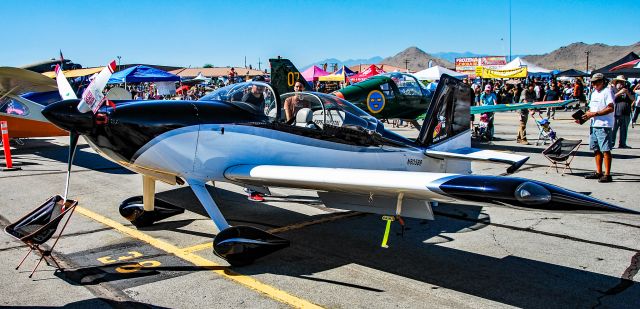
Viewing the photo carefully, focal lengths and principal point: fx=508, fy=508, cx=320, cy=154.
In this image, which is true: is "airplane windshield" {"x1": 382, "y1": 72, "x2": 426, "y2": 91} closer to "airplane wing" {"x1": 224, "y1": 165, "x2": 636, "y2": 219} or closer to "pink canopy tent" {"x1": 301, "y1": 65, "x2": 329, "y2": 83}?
"airplane wing" {"x1": 224, "y1": 165, "x2": 636, "y2": 219}

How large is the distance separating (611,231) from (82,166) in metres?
10.3

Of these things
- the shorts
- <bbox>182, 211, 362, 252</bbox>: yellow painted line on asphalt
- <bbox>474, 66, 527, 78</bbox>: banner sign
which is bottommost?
<bbox>182, 211, 362, 252</bbox>: yellow painted line on asphalt

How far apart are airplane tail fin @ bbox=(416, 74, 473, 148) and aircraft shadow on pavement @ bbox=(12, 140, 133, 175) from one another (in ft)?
21.1

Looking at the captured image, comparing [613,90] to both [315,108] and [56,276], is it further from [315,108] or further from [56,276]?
[56,276]

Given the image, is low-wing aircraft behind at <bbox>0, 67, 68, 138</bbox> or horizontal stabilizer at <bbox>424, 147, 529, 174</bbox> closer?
horizontal stabilizer at <bbox>424, 147, 529, 174</bbox>

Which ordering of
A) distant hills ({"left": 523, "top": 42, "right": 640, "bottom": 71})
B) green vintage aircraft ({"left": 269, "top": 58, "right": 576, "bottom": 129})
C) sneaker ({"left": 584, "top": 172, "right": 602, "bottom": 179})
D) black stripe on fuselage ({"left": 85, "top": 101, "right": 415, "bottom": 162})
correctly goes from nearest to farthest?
black stripe on fuselage ({"left": 85, "top": 101, "right": 415, "bottom": 162}) < sneaker ({"left": 584, "top": 172, "right": 602, "bottom": 179}) < green vintage aircraft ({"left": 269, "top": 58, "right": 576, "bottom": 129}) < distant hills ({"left": 523, "top": 42, "right": 640, "bottom": 71})

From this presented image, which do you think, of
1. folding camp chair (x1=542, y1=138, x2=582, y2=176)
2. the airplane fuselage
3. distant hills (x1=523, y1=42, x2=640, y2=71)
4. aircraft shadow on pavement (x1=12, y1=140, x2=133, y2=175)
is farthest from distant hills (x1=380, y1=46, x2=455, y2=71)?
the airplane fuselage

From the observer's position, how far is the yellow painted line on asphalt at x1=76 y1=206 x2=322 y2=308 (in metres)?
4.27

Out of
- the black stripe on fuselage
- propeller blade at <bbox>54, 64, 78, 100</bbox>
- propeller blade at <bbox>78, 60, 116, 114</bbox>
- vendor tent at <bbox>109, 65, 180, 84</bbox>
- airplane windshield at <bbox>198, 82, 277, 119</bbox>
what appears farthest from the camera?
vendor tent at <bbox>109, 65, 180, 84</bbox>

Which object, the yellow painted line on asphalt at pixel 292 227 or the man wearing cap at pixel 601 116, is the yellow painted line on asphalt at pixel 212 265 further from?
the man wearing cap at pixel 601 116

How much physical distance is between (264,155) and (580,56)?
146 meters

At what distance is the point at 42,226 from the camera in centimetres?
494

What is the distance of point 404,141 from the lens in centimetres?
706

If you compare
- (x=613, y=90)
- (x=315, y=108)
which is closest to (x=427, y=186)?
(x=315, y=108)
